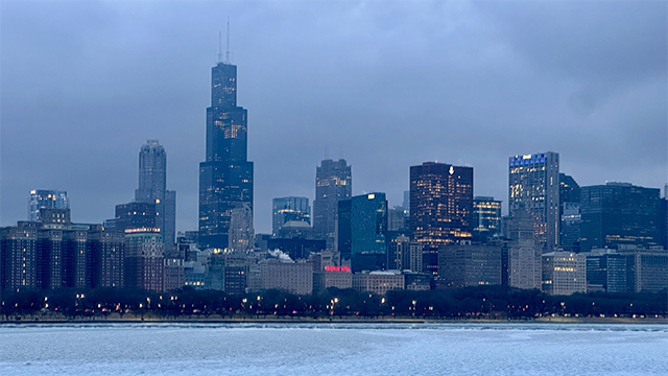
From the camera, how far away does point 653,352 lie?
150 m

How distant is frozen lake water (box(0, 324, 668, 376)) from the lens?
118 meters

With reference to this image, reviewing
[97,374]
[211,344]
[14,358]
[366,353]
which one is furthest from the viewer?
[211,344]

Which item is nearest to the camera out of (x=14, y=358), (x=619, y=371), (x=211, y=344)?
(x=619, y=371)

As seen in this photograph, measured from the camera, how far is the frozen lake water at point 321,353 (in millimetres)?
118062

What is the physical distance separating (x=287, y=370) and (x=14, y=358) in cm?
3394

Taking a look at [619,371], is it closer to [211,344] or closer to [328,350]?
[328,350]

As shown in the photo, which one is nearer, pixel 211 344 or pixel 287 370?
pixel 287 370

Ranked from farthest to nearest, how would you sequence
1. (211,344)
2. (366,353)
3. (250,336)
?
(250,336), (211,344), (366,353)

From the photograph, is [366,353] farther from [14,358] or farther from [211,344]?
[14,358]

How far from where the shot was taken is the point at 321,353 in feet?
466

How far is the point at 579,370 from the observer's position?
12125cm

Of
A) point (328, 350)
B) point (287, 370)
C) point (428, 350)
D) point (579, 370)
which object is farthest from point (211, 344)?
point (579, 370)

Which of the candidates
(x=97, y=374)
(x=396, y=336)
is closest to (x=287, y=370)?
(x=97, y=374)

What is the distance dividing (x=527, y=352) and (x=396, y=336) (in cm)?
4022
